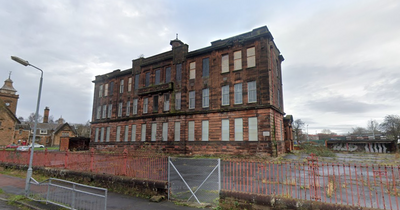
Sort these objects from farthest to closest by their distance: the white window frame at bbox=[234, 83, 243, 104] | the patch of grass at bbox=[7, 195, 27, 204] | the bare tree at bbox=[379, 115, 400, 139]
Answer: the bare tree at bbox=[379, 115, 400, 139] → the white window frame at bbox=[234, 83, 243, 104] → the patch of grass at bbox=[7, 195, 27, 204]

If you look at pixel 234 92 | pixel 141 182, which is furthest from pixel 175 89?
pixel 141 182

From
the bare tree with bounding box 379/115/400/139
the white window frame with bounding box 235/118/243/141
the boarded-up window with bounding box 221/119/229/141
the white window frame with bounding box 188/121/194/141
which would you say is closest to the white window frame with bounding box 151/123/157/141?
the white window frame with bounding box 188/121/194/141

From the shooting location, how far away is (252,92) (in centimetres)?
2139

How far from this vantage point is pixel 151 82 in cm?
2950

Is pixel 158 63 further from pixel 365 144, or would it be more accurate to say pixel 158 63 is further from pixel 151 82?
pixel 365 144

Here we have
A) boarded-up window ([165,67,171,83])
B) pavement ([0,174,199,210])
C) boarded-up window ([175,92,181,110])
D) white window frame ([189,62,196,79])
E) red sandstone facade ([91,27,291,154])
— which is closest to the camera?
pavement ([0,174,199,210])

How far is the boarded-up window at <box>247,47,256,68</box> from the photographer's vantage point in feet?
71.3

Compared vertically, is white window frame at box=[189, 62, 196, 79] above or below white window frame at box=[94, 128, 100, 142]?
above

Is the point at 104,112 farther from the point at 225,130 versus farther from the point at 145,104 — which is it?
the point at 225,130

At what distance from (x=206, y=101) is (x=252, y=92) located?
18.6 feet

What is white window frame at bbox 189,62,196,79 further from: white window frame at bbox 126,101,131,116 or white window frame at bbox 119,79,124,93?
white window frame at bbox 119,79,124,93

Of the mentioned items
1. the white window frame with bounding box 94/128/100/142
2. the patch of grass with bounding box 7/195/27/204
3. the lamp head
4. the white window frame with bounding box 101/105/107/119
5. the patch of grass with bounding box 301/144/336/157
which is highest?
the white window frame with bounding box 101/105/107/119

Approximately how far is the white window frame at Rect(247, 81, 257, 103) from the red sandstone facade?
0.34ft

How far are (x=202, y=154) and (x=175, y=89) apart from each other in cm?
928
